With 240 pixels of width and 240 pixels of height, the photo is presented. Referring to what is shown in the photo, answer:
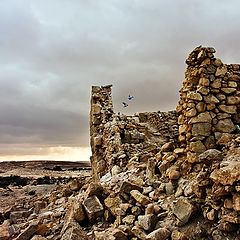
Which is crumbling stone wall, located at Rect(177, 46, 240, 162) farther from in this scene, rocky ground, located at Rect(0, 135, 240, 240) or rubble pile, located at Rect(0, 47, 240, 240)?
rocky ground, located at Rect(0, 135, 240, 240)

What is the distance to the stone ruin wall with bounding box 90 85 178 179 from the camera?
1155 centimetres

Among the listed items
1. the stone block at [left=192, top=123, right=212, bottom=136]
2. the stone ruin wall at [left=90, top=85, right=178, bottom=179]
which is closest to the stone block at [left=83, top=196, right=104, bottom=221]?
the stone block at [left=192, top=123, right=212, bottom=136]

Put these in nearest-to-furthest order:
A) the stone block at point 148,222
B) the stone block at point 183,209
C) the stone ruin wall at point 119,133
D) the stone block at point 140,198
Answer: the stone block at point 183,209
the stone block at point 148,222
the stone block at point 140,198
the stone ruin wall at point 119,133

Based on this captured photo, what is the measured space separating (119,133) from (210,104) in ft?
17.6

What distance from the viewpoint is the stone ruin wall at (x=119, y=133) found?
11.6m

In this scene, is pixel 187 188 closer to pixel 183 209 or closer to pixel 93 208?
pixel 183 209

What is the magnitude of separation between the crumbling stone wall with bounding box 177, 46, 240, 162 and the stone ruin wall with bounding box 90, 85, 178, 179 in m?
3.57

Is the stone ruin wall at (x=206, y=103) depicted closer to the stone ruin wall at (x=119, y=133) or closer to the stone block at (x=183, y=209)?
the stone block at (x=183, y=209)

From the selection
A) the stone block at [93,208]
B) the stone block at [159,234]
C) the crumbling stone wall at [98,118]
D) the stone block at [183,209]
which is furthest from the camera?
the crumbling stone wall at [98,118]

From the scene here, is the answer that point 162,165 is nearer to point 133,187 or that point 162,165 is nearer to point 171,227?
point 133,187

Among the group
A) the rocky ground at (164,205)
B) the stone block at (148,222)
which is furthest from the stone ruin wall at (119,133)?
the stone block at (148,222)

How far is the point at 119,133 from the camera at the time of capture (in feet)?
39.9

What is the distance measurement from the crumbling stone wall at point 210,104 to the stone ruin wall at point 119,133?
3570mm

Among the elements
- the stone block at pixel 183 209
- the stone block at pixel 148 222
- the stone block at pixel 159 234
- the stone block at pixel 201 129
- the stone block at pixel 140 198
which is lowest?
the stone block at pixel 159 234
